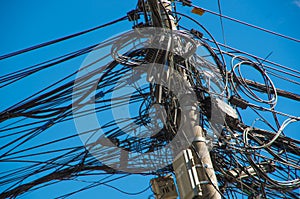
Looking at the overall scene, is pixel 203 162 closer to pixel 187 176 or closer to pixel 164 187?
pixel 187 176

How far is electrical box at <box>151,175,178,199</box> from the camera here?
569 centimetres

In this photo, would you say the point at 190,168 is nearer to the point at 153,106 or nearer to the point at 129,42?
the point at 153,106

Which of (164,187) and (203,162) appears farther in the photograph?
(164,187)

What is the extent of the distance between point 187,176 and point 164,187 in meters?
0.90

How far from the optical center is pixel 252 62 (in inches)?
244

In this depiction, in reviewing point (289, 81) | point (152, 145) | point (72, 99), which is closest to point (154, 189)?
point (152, 145)

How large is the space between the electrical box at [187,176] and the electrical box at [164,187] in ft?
2.16

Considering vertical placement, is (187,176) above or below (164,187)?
below

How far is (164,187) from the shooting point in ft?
18.9

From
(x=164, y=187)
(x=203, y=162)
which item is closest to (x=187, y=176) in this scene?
(x=203, y=162)

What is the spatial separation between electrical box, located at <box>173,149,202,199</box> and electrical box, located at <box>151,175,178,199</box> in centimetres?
66

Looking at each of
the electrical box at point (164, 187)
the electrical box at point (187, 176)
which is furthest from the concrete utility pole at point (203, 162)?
the electrical box at point (164, 187)

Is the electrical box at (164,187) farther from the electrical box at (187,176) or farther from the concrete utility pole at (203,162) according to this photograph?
the concrete utility pole at (203,162)

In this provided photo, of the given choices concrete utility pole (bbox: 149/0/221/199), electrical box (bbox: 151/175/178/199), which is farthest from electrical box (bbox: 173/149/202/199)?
electrical box (bbox: 151/175/178/199)
